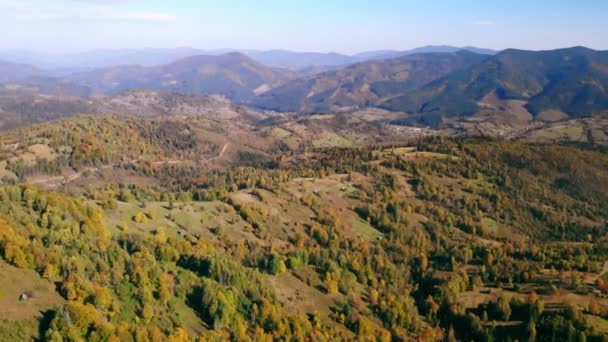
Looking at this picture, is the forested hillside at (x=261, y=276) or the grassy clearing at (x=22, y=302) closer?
the grassy clearing at (x=22, y=302)

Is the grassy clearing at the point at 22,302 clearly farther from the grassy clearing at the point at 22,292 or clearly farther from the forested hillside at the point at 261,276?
the forested hillside at the point at 261,276

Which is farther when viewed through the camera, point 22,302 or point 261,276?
point 261,276

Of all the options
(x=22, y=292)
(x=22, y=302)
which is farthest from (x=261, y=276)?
(x=22, y=302)

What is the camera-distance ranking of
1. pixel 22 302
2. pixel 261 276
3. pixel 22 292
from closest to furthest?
pixel 22 302 → pixel 22 292 → pixel 261 276

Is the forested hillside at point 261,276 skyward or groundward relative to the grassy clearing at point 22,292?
groundward

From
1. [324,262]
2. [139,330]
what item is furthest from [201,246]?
[139,330]

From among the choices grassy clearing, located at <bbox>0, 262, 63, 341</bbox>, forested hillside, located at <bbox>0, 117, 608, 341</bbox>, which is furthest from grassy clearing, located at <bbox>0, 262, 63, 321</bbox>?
forested hillside, located at <bbox>0, 117, 608, 341</bbox>

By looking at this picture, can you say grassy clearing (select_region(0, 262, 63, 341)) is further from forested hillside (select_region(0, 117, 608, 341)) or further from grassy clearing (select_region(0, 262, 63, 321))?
forested hillside (select_region(0, 117, 608, 341))

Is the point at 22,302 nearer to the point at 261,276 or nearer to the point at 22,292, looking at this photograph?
the point at 22,292

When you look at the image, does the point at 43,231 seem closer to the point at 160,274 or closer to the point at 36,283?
the point at 36,283

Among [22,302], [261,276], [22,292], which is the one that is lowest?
[261,276]

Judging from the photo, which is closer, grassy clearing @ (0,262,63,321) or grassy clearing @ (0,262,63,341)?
grassy clearing @ (0,262,63,341)

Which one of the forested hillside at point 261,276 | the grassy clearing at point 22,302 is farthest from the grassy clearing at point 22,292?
the forested hillside at point 261,276
